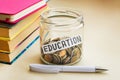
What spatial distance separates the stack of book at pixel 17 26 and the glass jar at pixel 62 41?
4 centimetres

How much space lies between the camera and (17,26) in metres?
0.55

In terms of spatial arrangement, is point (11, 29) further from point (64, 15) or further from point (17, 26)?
point (64, 15)

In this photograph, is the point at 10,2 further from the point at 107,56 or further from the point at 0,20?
the point at 107,56

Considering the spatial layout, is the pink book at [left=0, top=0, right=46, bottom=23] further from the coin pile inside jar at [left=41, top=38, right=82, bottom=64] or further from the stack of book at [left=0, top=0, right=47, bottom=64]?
the coin pile inside jar at [left=41, top=38, right=82, bottom=64]

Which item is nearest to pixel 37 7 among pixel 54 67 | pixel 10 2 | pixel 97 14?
pixel 10 2

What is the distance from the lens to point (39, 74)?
52 cm

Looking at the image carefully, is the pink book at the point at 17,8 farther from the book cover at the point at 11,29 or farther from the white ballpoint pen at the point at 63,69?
the white ballpoint pen at the point at 63,69

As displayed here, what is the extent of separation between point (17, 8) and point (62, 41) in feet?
0.40

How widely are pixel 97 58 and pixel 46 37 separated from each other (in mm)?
129

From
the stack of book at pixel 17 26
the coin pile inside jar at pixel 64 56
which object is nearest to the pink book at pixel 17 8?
the stack of book at pixel 17 26

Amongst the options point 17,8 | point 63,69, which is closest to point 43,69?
point 63,69

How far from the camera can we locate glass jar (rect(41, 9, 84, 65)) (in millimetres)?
540

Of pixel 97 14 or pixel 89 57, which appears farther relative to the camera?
pixel 97 14

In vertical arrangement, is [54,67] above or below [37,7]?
below
